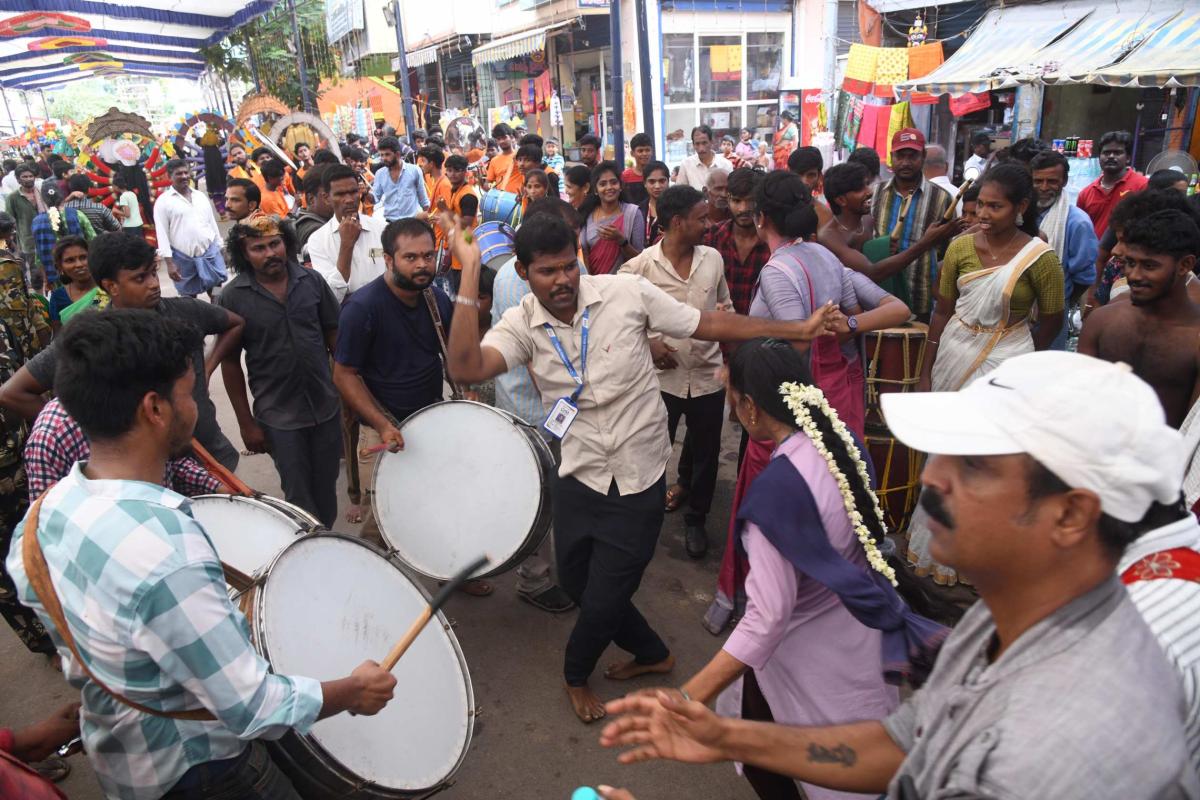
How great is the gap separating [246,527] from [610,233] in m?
3.49

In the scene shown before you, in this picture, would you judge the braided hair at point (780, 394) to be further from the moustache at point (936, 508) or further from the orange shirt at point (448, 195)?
the orange shirt at point (448, 195)

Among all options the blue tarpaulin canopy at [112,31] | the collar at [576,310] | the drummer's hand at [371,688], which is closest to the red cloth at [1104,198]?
the collar at [576,310]

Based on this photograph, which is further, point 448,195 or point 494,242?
point 448,195

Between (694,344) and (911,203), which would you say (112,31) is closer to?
(911,203)

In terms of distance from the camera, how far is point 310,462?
156 inches

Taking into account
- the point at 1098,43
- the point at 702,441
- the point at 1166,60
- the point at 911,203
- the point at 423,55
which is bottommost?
the point at 702,441

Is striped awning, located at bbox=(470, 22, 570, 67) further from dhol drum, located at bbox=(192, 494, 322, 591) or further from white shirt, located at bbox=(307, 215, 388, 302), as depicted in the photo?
dhol drum, located at bbox=(192, 494, 322, 591)

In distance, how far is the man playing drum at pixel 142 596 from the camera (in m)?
1.49

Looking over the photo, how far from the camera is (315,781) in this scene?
195cm

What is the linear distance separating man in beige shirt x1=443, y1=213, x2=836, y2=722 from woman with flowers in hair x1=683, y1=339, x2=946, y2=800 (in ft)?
1.92

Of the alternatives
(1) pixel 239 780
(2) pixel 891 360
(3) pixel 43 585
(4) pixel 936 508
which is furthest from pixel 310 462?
(4) pixel 936 508

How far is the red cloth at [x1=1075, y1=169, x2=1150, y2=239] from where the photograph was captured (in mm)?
6148

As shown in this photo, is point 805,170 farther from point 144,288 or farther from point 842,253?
point 144,288

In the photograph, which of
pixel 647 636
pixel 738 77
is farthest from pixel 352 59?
pixel 647 636
